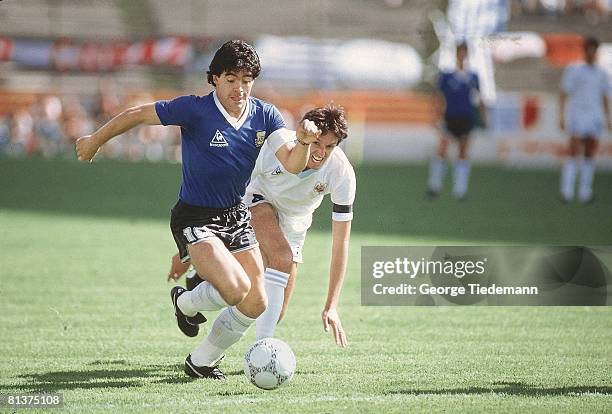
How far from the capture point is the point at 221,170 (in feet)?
19.9

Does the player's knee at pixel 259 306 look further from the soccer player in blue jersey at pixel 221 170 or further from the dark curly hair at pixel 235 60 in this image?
the dark curly hair at pixel 235 60

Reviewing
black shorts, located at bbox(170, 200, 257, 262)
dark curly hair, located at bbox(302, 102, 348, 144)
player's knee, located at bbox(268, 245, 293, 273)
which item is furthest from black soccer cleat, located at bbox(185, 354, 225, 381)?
dark curly hair, located at bbox(302, 102, 348, 144)

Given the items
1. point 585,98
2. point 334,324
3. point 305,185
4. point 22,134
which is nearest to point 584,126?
point 585,98

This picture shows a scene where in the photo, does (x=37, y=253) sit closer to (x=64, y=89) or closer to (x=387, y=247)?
(x=387, y=247)

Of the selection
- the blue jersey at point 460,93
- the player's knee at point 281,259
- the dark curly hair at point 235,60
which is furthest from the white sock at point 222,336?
the blue jersey at point 460,93

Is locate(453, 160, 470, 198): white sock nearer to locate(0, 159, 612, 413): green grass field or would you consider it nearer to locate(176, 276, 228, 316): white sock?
locate(0, 159, 612, 413): green grass field

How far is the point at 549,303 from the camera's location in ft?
29.6

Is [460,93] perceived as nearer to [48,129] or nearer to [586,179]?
[586,179]

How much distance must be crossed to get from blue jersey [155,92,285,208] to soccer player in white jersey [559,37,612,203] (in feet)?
36.4

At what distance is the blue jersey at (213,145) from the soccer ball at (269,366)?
3.05 ft

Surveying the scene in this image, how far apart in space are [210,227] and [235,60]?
3.27 ft

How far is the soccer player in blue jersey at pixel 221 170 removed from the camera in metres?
5.93

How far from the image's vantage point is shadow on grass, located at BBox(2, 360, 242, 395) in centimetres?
593

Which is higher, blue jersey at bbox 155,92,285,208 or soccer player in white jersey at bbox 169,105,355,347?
blue jersey at bbox 155,92,285,208
